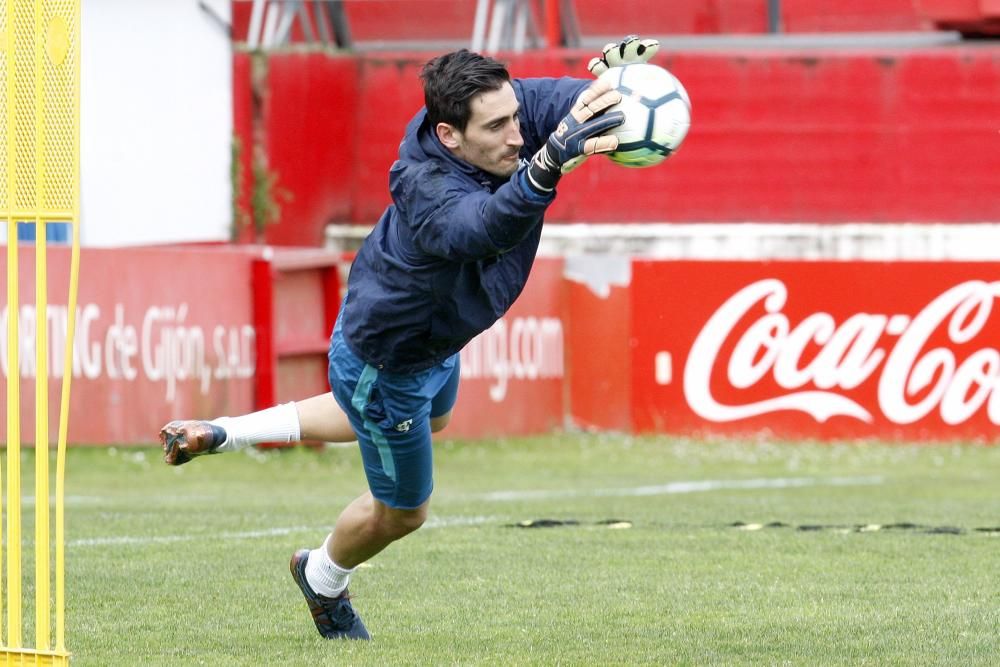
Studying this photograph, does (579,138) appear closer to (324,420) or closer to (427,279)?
(427,279)

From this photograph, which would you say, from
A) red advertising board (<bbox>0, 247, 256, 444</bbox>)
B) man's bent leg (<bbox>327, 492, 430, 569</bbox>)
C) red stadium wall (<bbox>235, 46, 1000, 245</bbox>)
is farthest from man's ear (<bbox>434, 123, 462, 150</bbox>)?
red stadium wall (<bbox>235, 46, 1000, 245</bbox>)

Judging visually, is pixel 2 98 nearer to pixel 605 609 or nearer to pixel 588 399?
pixel 605 609

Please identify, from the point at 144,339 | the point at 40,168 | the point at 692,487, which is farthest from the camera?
the point at 144,339

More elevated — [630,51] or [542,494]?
[630,51]

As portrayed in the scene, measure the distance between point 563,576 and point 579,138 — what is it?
10.6 ft

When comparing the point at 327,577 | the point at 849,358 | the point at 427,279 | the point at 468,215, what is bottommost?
the point at 849,358

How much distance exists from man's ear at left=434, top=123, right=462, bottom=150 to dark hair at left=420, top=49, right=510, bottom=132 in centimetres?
2

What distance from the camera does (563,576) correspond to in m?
8.30

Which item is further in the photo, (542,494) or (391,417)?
(542,494)

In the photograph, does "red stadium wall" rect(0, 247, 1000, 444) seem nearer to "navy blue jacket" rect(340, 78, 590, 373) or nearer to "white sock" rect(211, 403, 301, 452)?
"white sock" rect(211, 403, 301, 452)

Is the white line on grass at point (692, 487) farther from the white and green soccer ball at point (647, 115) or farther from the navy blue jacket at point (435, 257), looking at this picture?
the white and green soccer ball at point (647, 115)

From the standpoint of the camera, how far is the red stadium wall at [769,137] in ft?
73.6

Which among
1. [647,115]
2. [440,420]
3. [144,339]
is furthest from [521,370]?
[647,115]

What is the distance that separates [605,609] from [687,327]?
12.2m
